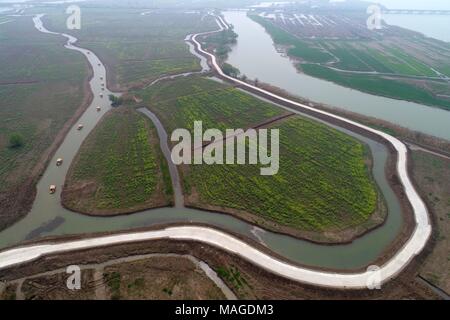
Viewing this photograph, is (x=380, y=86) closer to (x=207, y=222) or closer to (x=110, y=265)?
(x=207, y=222)

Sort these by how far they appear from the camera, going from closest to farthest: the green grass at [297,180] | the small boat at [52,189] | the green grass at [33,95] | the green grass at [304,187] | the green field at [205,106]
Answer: the green grass at [304,187] < the green grass at [297,180] < the small boat at [52,189] < the green grass at [33,95] < the green field at [205,106]

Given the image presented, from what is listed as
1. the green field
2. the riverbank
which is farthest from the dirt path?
A: the green field

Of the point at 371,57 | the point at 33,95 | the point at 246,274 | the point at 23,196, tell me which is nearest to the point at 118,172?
the point at 23,196

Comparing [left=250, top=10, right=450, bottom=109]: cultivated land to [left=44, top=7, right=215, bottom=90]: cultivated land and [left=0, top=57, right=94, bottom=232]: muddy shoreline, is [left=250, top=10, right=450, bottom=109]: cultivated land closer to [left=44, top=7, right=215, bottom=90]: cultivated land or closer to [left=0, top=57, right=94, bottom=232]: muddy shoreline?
[left=44, top=7, right=215, bottom=90]: cultivated land

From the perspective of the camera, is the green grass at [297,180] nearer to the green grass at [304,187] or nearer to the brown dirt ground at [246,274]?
the green grass at [304,187]

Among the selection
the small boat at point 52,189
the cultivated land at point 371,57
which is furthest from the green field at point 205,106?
the cultivated land at point 371,57

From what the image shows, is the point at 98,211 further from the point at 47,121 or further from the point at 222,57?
the point at 222,57
